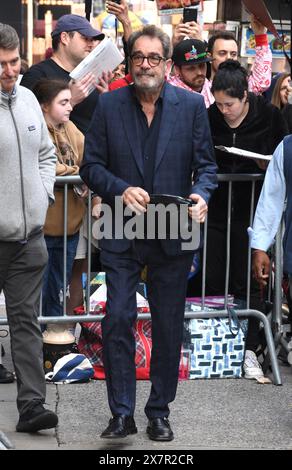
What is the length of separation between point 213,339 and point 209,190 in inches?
68.6

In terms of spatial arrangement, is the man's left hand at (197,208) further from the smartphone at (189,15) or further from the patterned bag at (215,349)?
the smartphone at (189,15)

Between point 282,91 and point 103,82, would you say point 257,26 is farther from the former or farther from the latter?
point 103,82

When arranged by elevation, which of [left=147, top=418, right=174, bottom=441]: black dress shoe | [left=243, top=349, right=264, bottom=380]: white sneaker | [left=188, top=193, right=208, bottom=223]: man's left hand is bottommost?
[left=243, top=349, right=264, bottom=380]: white sneaker

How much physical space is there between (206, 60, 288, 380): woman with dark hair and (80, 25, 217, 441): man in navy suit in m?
1.41

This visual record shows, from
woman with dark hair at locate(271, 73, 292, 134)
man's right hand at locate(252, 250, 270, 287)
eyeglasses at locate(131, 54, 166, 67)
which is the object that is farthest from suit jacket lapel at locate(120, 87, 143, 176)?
woman with dark hair at locate(271, 73, 292, 134)

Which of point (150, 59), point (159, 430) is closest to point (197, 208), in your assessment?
point (150, 59)

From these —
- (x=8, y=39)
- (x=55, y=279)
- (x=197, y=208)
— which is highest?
(x=8, y=39)

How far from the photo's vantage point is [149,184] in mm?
6008

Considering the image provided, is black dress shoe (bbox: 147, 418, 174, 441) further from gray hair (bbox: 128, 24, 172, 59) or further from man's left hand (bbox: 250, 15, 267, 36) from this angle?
man's left hand (bbox: 250, 15, 267, 36)

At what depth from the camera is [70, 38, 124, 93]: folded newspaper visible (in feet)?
24.3

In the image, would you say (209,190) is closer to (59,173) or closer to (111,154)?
(111,154)

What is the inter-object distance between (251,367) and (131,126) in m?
2.26

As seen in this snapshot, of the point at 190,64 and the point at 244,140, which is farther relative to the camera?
the point at 190,64
